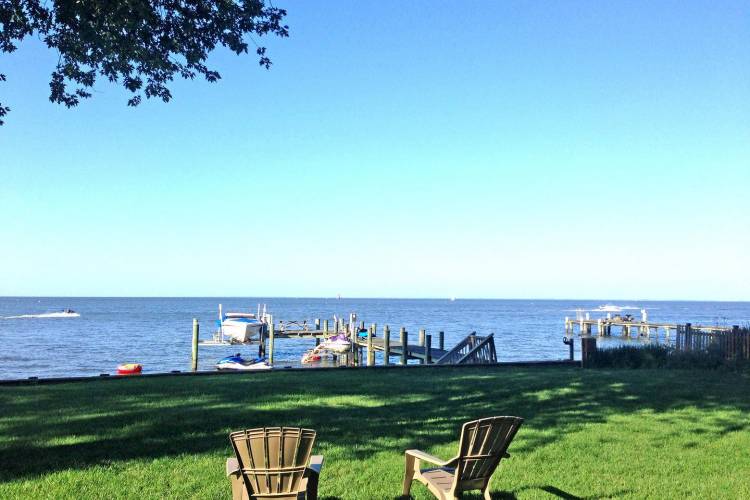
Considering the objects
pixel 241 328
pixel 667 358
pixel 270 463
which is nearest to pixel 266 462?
A: pixel 270 463

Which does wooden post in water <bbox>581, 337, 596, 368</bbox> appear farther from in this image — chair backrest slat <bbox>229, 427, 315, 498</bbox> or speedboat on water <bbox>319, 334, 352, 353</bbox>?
speedboat on water <bbox>319, 334, 352, 353</bbox>

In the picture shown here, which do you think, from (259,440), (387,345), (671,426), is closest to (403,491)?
(259,440)

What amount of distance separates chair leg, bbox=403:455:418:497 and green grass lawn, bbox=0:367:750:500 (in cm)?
24

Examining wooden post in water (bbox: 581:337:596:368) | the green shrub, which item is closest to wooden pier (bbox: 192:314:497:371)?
wooden post in water (bbox: 581:337:596:368)

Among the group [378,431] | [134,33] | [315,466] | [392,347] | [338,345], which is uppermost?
[134,33]

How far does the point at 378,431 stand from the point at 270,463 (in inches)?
142

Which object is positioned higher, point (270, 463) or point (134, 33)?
point (134, 33)

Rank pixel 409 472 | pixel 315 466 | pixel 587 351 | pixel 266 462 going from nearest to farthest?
pixel 266 462
pixel 315 466
pixel 409 472
pixel 587 351

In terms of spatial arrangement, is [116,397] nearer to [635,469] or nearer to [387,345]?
[635,469]

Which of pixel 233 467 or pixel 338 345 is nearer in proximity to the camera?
pixel 233 467

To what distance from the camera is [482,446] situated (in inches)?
186

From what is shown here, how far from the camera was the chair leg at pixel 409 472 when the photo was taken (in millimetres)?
5152

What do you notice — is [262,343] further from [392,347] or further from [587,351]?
[587,351]

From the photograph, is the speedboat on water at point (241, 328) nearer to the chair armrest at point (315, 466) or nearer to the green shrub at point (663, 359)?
the green shrub at point (663, 359)
